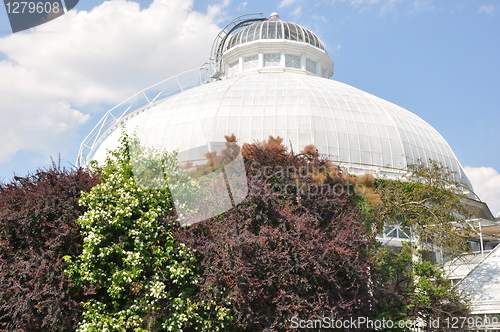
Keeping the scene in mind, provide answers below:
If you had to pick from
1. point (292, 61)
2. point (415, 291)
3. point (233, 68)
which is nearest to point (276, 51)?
point (292, 61)

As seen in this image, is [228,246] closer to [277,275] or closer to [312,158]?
[277,275]

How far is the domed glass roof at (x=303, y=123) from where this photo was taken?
24.7 metres

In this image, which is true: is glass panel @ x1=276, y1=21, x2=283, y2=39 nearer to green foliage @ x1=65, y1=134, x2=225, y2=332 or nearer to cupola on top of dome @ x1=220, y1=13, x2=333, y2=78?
cupola on top of dome @ x1=220, y1=13, x2=333, y2=78

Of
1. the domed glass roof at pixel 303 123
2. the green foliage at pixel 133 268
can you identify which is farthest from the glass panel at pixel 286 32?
the green foliage at pixel 133 268

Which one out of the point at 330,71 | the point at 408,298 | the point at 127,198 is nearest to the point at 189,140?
the point at 127,198

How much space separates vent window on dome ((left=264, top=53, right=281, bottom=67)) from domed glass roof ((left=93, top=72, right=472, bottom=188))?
278 inches

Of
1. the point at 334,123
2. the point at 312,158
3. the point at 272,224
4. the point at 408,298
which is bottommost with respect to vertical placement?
the point at 408,298

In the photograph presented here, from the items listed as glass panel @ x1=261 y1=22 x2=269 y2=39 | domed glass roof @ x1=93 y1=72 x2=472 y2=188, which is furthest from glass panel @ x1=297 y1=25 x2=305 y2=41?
domed glass roof @ x1=93 y1=72 x2=472 y2=188

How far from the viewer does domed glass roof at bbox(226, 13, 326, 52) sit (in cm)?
3759

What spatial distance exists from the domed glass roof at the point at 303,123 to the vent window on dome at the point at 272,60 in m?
7.07

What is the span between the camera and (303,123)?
24.9 meters

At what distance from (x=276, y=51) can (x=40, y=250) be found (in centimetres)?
2679

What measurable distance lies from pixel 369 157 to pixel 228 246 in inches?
540

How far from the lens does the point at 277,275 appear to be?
13.1 meters
